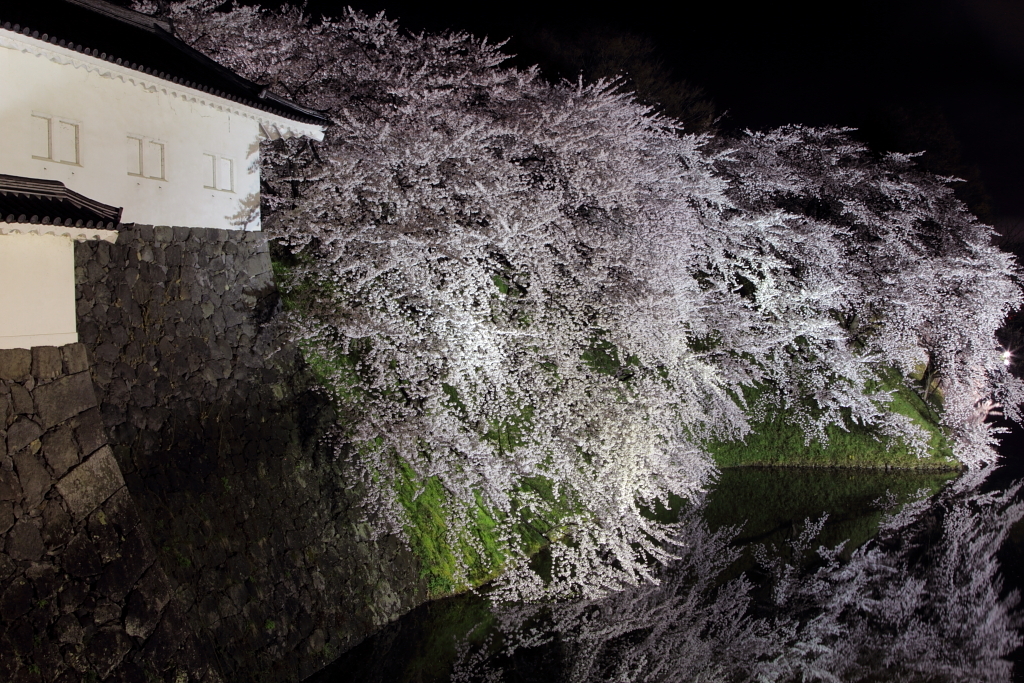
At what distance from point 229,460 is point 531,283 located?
17.2ft

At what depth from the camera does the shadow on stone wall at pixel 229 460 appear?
6.06 m

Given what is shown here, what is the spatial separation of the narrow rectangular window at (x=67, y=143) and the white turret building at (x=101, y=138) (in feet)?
0.04

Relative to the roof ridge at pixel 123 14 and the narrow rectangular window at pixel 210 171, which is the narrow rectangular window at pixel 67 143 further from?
the roof ridge at pixel 123 14

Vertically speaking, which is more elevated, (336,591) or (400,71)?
(400,71)

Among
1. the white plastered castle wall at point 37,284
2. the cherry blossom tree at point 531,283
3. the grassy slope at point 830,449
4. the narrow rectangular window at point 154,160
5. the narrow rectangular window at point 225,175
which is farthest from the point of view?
the grassy slope at point 830,449

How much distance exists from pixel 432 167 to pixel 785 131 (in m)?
11.4

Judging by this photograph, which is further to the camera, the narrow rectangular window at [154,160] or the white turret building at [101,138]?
the narrow rectangular window at [154,160]

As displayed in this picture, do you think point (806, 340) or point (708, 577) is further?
point (806, 340)

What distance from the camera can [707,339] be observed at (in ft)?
49.6

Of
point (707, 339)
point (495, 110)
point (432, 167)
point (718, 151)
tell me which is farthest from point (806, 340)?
point (432, 167)

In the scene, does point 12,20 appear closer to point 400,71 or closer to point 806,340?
point 400,71

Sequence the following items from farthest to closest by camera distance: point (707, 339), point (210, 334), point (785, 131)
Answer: point (785, 131) < point (707, 339) < point (210, 334)

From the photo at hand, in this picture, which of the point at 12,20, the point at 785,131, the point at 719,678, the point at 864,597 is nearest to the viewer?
the point at 12,20

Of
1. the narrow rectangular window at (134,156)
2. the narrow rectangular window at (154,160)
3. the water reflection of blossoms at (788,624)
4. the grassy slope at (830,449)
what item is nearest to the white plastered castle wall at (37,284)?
the narrow rectangular window at (134,156)
